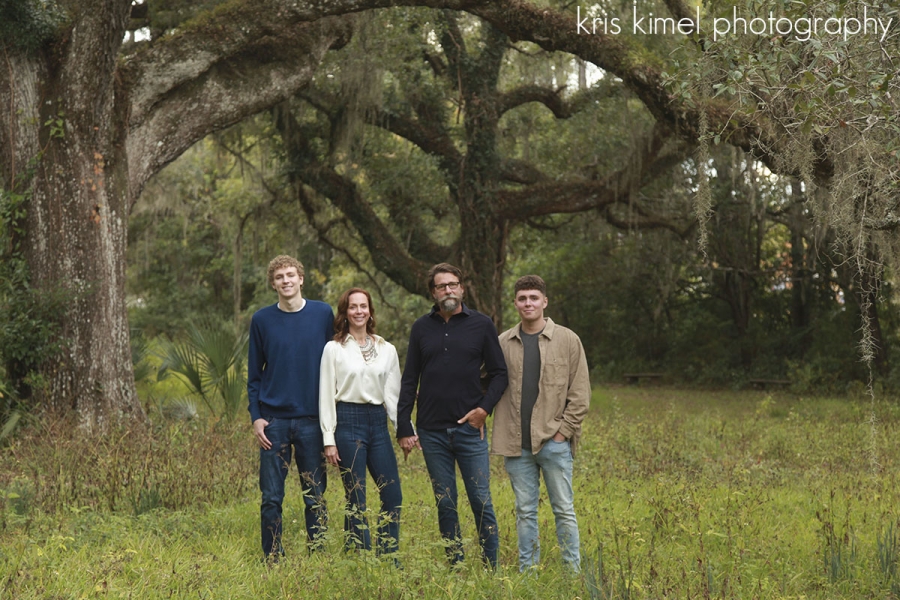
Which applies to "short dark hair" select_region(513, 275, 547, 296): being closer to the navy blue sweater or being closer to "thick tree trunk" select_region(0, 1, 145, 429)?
the navy blue sweater

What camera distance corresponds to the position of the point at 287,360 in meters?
4.87

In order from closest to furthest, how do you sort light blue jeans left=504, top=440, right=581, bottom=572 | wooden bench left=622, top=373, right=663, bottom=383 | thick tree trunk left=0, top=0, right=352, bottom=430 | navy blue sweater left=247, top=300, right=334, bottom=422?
light blue jeans left=504, top=440, right=581, bottom=572, navy blue sweater left=247, top=300, right=334, bottom=422, thick tree trunk left=0, top=0, right=352, bottom=430, wooden bench left=622, top=373, right=663, bottom=383

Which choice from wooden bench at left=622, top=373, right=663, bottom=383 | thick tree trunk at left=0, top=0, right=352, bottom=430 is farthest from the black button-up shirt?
wooden bench at left=622, top=373, right=663, bottom=383

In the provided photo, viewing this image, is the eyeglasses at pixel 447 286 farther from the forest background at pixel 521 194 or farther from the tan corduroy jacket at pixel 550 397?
the forest background at pixel 521 194

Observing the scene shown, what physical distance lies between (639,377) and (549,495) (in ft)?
55.7

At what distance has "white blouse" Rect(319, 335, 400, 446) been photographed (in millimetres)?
4738

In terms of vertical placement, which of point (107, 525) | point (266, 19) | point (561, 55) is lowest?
point (107, 525)

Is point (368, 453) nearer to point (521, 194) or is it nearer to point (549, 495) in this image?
point (549, 495)

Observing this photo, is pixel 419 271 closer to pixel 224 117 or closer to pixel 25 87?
pixel 224 117

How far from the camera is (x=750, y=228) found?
18703 millimetres

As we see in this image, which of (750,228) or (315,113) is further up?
(315,113)

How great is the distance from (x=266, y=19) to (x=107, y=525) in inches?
228

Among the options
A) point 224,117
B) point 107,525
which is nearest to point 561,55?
point 224,117

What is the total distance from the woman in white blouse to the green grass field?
36 centimetres
